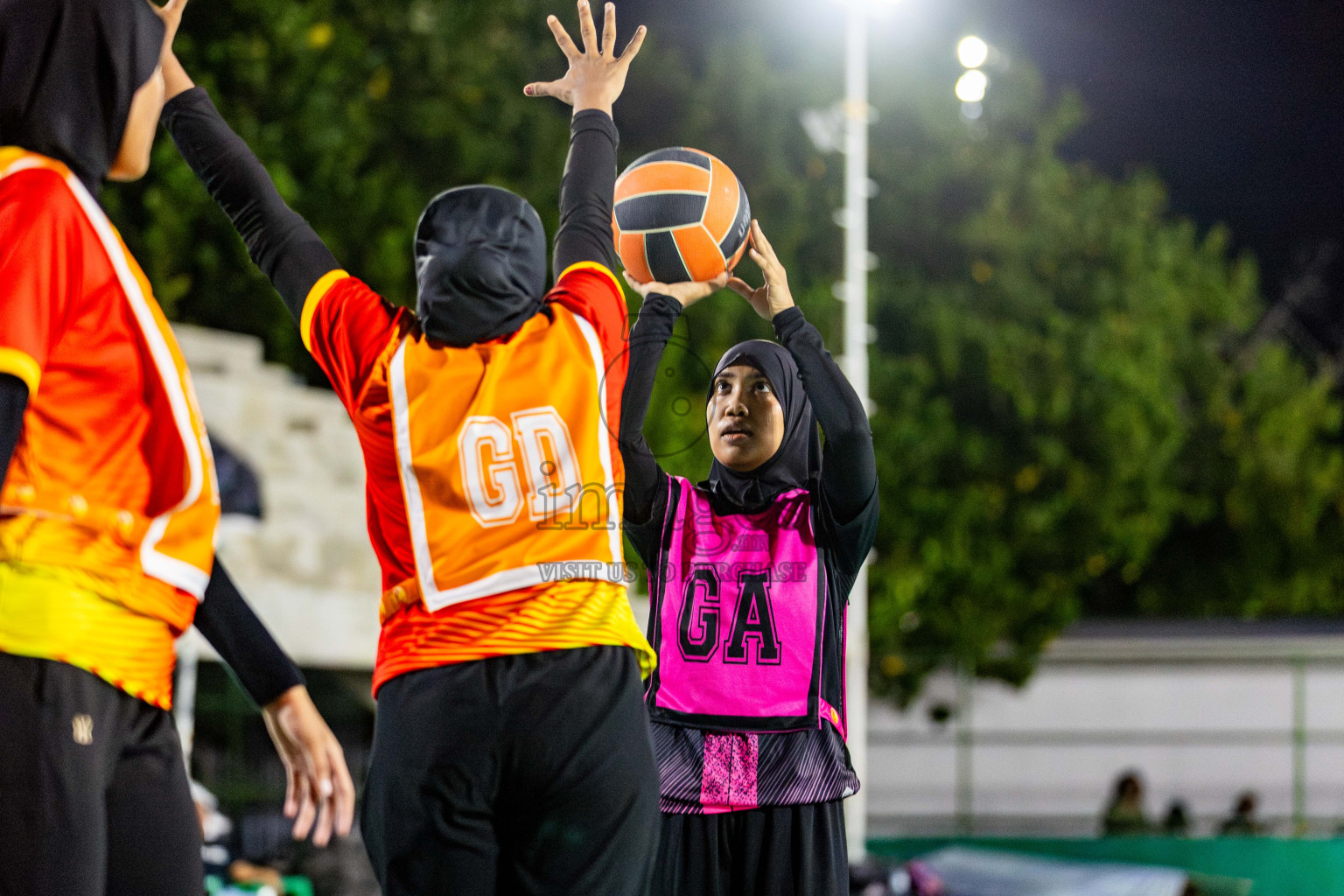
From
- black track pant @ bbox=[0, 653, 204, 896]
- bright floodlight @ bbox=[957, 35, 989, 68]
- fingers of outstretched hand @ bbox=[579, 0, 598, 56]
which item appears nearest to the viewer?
black track pant @ bbox=[0, 653, 204, 896]

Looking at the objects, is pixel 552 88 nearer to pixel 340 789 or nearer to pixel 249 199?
pixel 249 199

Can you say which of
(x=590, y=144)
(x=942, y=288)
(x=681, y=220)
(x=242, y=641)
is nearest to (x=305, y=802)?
(x=242, y=641)

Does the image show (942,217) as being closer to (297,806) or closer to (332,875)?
(332,875)

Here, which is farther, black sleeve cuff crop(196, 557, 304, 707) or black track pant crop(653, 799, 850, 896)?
black track pant crop(653, 799, 850, 896)

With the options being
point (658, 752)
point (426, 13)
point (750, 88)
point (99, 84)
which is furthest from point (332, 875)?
point (750, 88)

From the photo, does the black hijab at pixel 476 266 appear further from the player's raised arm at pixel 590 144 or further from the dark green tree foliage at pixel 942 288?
the dark green tree foliage at pixel 942 288

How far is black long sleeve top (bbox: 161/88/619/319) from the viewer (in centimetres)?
260

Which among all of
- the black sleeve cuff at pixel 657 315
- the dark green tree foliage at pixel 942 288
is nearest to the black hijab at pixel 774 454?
the black sleeve cuff at pixel 657 315

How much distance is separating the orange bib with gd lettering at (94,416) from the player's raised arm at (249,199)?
558 millimetres

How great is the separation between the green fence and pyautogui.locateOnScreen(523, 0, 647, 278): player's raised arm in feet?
30.3

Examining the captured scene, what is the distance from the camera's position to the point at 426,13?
2264cm

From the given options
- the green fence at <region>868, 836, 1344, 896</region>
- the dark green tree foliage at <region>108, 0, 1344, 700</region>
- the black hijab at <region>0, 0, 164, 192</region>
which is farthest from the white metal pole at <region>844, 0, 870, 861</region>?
the black hijab at <region>0, 0, 164, 192</region>

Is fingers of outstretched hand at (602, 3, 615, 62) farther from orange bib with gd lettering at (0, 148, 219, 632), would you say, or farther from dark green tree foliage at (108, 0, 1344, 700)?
dark green tree foliage at (108, 0, 1344, 700)

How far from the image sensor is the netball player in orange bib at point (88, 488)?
1905mm
